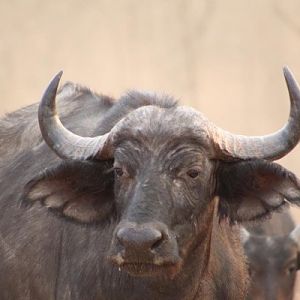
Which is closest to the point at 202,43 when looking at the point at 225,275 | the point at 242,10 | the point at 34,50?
the point at 242,10

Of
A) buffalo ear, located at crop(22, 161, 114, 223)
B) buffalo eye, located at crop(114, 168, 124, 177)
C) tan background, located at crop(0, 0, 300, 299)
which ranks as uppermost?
buffalo eye, located at crop(114, 168, 124, 177)

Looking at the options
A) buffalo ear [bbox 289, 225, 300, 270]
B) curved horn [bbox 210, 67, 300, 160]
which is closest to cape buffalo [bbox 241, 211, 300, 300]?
buffalo ear [bbox 289, 225, 300, 270]

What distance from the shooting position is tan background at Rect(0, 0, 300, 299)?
19344 mm

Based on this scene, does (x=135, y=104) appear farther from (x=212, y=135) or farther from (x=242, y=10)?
(x=242, y=10)

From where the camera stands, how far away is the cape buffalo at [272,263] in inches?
524

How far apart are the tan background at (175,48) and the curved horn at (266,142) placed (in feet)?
33.3

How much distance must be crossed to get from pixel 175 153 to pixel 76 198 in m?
1.03

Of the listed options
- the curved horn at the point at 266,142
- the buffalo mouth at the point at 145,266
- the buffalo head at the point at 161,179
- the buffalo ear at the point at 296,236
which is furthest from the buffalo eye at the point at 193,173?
the buffalo ear at the point at 296,236

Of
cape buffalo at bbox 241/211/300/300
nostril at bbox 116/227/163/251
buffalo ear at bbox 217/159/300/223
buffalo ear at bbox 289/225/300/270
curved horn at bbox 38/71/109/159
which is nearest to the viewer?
nostril at bbox 116/227/163/251

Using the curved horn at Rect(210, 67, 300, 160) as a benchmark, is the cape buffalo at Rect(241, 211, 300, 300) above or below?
below

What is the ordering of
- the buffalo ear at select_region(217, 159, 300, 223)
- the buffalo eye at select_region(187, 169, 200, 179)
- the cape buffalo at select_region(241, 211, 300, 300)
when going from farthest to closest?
the cape buffalo at select_region(241, 211, 300, 300) < the buffalo ear at select_region(217, 159, 300, 223) < the buffalo eye at select_region(187, 169, 200, 179)

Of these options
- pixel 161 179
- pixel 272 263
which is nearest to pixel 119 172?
pixel 161 179

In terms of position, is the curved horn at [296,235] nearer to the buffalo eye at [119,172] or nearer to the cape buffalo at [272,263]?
the cape buffalo at [272,263]

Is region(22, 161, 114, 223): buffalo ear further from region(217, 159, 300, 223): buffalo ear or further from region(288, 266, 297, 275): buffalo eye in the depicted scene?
region(288, 266, 297, 275): buffalo eye
